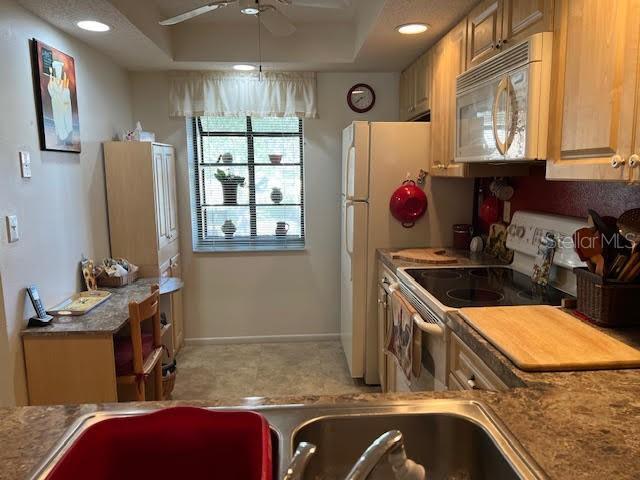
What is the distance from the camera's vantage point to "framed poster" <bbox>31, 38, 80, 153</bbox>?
238cm

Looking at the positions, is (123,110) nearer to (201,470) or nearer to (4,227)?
(4,227)

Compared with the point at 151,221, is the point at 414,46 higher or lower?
higher

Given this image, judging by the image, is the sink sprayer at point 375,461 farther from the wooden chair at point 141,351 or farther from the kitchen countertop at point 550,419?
the wooden chair at point 141,351

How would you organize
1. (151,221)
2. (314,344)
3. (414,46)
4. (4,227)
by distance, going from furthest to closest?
(314,344) → (151,221) → (414,46) → (4,227)

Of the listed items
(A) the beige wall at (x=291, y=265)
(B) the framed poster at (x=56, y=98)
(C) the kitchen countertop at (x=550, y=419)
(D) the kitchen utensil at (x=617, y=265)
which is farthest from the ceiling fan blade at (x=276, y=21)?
(C) the kitchen countertop at (x=550, y=419)

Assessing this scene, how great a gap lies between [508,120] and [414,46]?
1.47 meters

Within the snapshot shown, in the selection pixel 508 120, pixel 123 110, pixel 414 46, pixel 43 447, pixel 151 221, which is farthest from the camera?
pixel 123 110

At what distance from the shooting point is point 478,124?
206 centimetres

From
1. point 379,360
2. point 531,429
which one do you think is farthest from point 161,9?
point 531,429

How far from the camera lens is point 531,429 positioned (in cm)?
92

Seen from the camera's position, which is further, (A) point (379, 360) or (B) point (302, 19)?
(B) point (302, 19)

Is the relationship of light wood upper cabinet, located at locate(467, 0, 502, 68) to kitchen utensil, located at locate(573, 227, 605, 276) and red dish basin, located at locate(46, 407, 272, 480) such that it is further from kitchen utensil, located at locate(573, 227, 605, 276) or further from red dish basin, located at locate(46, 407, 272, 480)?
red dish basin, located at locate(46, 407, 272, 480)

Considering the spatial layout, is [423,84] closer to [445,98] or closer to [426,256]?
[445,98]

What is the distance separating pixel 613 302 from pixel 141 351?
203 cm
